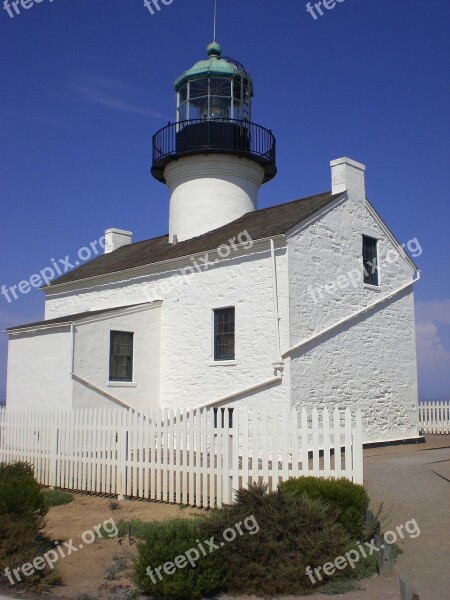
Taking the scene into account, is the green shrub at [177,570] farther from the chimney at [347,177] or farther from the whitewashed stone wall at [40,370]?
the chimney at [347,177]

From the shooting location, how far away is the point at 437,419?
71.7ft

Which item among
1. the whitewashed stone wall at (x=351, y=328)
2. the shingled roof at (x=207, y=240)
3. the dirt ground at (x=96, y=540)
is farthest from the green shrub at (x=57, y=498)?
the shingled roof at (x=207, y=240)

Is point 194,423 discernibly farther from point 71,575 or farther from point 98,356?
point 98,356

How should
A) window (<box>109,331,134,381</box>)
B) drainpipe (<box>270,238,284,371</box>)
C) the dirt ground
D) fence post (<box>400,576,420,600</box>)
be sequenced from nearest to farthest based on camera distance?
1. fence post (<box>400,576,420,600</box>)
2. the dirt ground
3. drainpipe (<box>270,238,284,371</box>)
4. window (<box>109,331,134,381</box>)

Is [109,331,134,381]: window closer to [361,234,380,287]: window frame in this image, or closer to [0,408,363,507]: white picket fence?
[0,408,363,507]: white picket fence

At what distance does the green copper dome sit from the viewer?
21.1 metres

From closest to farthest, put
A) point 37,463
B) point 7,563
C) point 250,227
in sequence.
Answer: point 7,563 < point 37,463 < point 250,227

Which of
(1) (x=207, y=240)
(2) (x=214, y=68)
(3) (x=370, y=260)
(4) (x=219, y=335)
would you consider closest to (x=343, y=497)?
(4) (x=219, y=335)

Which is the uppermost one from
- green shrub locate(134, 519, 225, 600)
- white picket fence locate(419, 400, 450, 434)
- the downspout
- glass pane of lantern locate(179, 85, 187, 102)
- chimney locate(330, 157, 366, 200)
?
glass pane of lantern locate(179, 85, 187, 102)

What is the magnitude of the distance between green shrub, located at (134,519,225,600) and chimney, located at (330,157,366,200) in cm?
1265

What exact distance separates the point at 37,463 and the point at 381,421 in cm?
913

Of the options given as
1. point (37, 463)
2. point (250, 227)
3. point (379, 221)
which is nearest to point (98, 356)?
point (37, 463)

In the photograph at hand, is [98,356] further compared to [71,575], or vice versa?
[98,356]

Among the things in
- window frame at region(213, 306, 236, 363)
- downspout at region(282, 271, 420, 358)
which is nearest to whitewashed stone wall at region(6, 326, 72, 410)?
window frame at region(213, 306, 236, 363)
